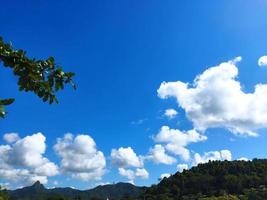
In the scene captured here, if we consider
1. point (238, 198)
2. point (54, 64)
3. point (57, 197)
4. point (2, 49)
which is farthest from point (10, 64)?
point (238, 198)

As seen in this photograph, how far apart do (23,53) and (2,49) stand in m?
0.23

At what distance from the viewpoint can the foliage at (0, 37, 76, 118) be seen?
4.75m

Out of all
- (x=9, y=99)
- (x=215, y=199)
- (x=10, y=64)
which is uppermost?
(x=215, y=199)

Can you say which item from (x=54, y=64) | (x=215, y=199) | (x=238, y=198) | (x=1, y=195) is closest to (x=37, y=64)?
(x=54, y=64)

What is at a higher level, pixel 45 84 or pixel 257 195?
pixel 257 195

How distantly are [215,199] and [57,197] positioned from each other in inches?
2321

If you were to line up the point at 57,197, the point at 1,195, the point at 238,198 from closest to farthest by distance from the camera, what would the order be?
the point at 1,195 → the point at 57,197 → the point at 238,198

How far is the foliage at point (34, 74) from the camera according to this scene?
475cm

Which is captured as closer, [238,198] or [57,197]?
[57,197]

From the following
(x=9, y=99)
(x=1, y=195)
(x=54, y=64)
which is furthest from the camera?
(x=1, y=195)

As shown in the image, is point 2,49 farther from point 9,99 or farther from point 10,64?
point 9,99

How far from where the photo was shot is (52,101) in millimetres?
5016

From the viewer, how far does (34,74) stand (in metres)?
4.87

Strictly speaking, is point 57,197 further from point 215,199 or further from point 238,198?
point 238,198
